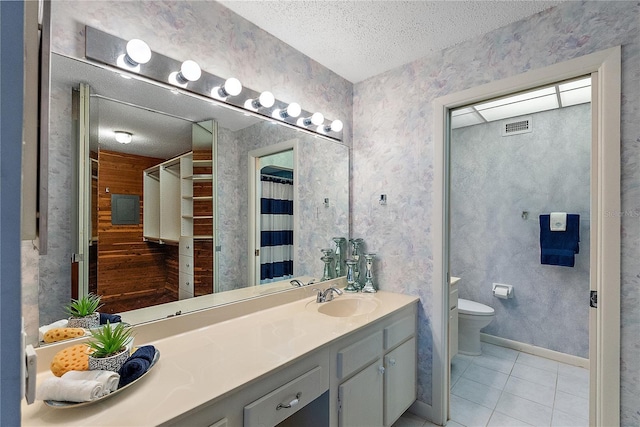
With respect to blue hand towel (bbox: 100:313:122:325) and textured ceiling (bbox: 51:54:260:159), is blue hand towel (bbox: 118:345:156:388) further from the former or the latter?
textured ceiling (bbox: 51:54:260:159)

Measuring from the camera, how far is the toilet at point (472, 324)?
2811mm

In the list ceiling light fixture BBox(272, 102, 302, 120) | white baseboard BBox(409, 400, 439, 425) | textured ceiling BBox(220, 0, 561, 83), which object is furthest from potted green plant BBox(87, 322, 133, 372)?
white baseboard BBox(409, 400, 439, 425)

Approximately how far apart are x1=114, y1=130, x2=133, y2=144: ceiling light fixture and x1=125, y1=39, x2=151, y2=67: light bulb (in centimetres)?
29

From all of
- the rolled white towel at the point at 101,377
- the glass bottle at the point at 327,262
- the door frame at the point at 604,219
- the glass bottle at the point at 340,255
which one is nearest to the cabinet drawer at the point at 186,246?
the rolled white towel at the point at 101,377

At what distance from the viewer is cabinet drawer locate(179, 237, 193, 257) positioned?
1.46 m

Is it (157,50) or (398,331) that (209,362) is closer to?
(398,331)

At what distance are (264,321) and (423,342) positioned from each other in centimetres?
111

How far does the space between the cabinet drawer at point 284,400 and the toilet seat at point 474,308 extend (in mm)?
2078

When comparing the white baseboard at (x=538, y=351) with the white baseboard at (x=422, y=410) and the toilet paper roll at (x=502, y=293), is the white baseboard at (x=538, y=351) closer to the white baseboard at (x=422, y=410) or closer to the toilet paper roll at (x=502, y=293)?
the toilet paper roll at (x=502, y=293)

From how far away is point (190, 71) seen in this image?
53.8 inches

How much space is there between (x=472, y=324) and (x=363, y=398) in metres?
1.81

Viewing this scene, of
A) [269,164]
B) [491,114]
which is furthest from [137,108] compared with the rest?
[491,114]

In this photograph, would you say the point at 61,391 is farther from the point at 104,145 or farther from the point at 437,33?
the point at 437,33

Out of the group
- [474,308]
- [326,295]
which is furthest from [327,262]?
[474,308]
